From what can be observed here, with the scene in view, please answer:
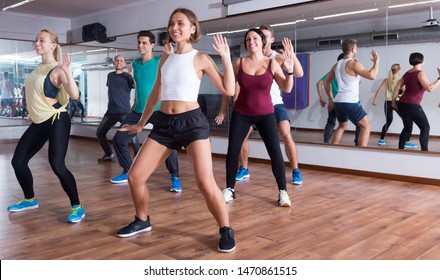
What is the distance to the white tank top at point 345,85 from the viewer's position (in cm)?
539

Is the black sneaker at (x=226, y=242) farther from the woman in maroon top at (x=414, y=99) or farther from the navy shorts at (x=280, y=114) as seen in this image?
the woman in maroon top at (x=414, y=99)

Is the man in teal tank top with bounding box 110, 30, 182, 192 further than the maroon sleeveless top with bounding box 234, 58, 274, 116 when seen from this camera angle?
Yes

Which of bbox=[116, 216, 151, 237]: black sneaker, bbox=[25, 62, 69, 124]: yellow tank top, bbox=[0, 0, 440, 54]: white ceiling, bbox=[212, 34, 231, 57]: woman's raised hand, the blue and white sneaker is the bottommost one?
bbox=[116, 216, 151, 237]: black sneaker

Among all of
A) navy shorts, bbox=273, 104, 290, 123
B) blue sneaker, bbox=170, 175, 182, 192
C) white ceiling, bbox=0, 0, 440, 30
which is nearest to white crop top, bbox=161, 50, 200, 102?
blue sneaker, bbox=170, 175, 182, 192

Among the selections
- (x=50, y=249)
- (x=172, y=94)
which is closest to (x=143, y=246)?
(x=50, y=249)

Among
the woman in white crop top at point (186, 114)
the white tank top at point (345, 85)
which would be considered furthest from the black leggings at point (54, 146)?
the white tank top at point (345, 85)

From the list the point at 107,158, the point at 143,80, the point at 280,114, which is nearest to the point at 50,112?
the point at 143,80

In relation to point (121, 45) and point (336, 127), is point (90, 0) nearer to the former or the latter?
point (121, 45)

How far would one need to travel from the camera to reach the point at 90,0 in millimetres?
8039

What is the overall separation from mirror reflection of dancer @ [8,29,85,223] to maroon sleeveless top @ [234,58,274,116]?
1.31 m

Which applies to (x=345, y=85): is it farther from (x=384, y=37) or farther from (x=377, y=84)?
(x=384, y=37)

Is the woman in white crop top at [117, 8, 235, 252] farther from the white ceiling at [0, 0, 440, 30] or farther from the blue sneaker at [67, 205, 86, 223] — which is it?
the white ceiling at [0, 0, 440, 30]

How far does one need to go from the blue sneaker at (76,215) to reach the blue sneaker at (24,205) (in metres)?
0.55

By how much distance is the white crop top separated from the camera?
2514 millimetres
